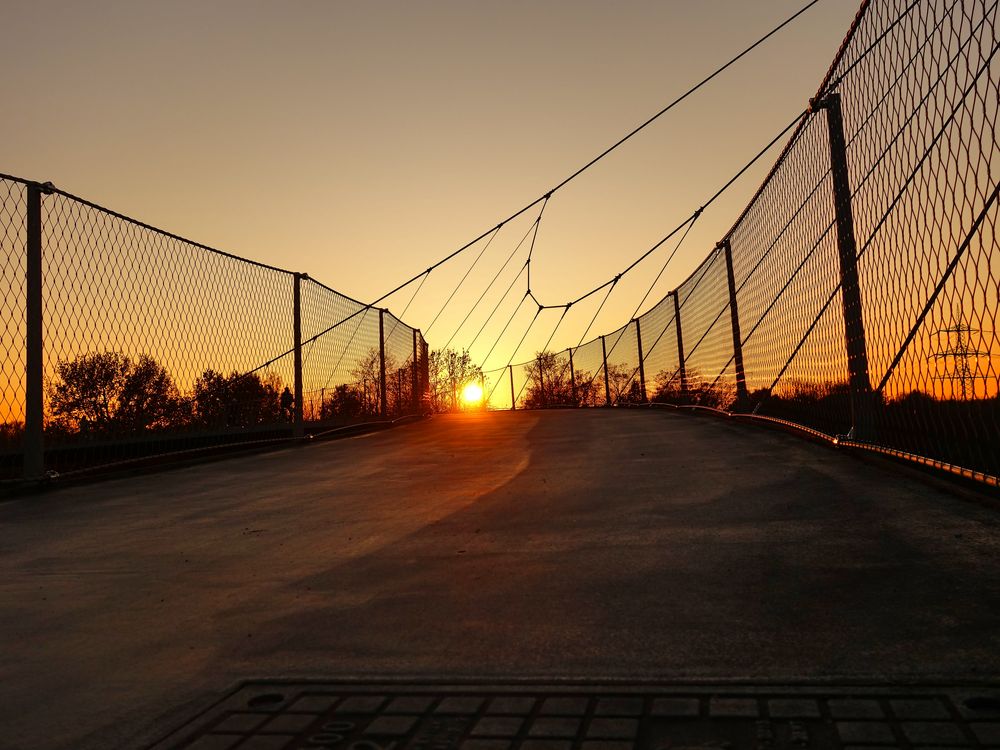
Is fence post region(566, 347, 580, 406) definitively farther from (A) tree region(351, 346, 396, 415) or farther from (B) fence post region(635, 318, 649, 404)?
(A) tree region(351, 346, 396, 415)

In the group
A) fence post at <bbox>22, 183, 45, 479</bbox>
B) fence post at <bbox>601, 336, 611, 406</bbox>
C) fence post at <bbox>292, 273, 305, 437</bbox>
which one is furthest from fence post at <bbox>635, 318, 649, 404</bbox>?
fence post at <bbox>22, 183, 45, 479</bbox>

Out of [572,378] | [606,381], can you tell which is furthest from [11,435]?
[572,378]

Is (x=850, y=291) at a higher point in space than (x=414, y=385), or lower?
lower

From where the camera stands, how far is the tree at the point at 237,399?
7.15 metres

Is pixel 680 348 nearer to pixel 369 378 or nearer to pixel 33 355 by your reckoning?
pixel 369 378

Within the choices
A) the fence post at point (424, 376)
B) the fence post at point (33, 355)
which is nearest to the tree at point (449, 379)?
the fence post at point (424, 376)

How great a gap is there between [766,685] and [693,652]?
23cm

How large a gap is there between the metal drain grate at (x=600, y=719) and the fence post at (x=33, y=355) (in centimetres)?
426

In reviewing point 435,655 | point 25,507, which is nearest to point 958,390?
point 435,655

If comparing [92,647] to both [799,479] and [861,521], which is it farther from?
[799,479]

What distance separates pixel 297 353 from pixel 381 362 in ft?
12.1

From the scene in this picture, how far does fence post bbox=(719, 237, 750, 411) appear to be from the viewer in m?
7.74

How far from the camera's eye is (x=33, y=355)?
17.0 ft

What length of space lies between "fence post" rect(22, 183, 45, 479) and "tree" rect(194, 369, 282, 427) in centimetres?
179
